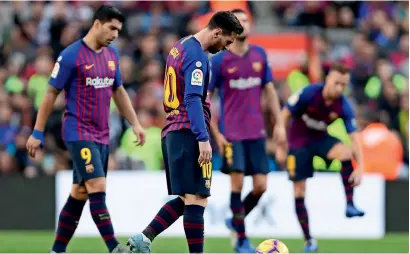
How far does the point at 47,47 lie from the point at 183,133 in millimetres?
8733

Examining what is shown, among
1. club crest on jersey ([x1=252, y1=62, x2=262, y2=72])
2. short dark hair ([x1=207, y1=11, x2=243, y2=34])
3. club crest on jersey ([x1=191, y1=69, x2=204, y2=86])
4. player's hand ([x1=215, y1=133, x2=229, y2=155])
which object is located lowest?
player's hand ([x1=215, y1=133, x2=229, y2=155])

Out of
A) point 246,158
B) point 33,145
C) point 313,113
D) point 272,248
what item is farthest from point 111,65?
point 313,113

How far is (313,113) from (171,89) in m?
3.13

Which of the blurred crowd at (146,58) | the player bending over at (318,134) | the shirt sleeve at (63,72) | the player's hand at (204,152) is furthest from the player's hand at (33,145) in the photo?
the blurred crowd at (146,58)

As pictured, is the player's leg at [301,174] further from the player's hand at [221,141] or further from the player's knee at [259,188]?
the player's hand at [221,141]

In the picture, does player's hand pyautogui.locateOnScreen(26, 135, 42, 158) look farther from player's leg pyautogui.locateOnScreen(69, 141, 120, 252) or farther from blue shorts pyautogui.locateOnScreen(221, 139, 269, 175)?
blue shorts pyautogui.locateOnScreen(221, 139, 269, 175)

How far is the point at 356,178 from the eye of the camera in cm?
1038

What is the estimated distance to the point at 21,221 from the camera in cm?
1370

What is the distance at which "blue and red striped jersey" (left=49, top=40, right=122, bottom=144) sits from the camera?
8875mm

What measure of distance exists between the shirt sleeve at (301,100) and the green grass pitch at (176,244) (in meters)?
1.50

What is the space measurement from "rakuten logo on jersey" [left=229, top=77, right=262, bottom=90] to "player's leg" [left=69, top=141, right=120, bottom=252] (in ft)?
6.36

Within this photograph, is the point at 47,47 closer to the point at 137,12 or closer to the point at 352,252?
the point at 137,12

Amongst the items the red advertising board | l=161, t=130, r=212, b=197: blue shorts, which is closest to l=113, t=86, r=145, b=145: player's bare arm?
l=161, t=130, r=212, b=197: blue shorts

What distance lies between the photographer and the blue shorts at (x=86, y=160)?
8.82 metres
